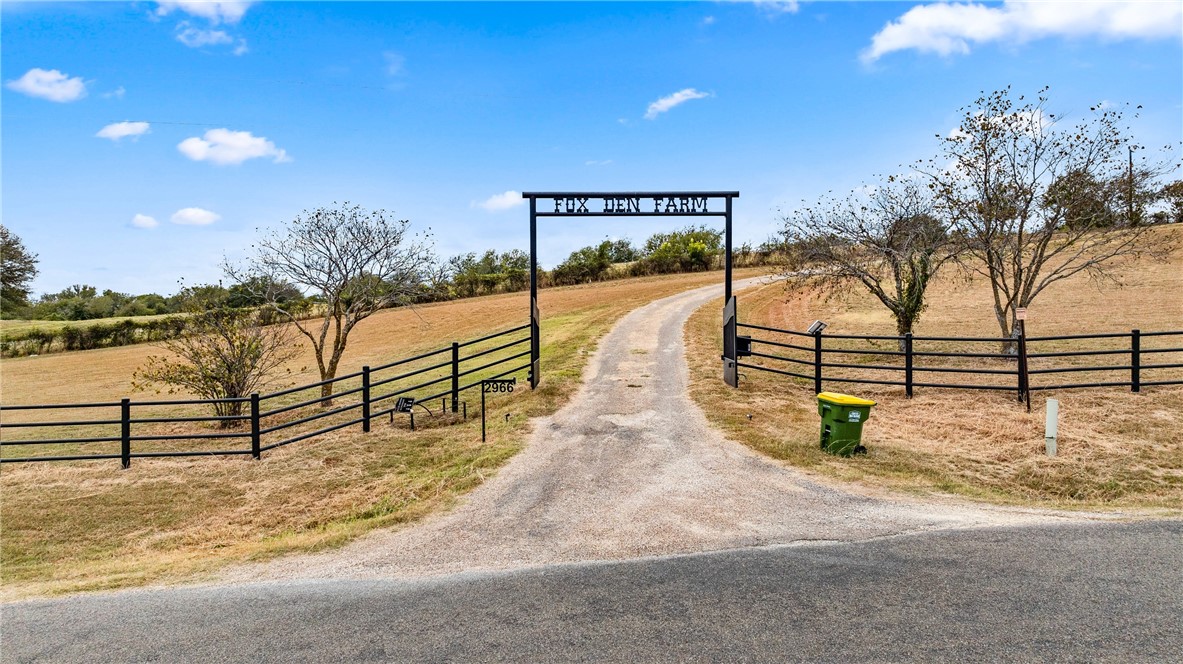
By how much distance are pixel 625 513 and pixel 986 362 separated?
13.1 metres

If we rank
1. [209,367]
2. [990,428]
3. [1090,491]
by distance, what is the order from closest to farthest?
[1090,491] < [990,428] < [209,367]

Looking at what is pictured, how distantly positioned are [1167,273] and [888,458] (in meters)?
32.0

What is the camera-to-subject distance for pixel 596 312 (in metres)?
31.7

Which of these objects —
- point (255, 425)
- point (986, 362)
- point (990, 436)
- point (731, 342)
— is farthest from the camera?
point (986, 362)

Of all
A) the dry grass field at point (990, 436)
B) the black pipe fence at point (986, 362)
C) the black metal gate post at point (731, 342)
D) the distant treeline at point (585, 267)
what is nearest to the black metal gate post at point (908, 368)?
the black pipe fence at point (986, 362)

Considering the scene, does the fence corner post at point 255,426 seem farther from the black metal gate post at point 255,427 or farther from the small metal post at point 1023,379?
the small metal post at point 1023,379

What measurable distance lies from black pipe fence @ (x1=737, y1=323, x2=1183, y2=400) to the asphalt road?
6243mm

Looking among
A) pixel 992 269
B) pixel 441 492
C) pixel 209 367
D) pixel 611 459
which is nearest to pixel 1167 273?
pixel 992 269

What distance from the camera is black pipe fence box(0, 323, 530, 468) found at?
10.3m

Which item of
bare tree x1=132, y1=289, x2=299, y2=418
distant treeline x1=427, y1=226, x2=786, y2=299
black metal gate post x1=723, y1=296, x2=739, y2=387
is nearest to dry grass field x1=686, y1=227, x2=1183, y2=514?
black metal gate post x1=723, y1=296, x2=739, y2=387

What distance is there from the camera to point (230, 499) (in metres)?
8.78

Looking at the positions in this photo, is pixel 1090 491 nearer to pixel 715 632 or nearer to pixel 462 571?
pixel 715 632

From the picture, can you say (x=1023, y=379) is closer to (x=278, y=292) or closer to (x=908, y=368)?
Answer: (x=908, y=368)

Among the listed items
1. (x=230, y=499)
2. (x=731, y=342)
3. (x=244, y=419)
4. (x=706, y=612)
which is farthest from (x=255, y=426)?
(x=731, y=342)
